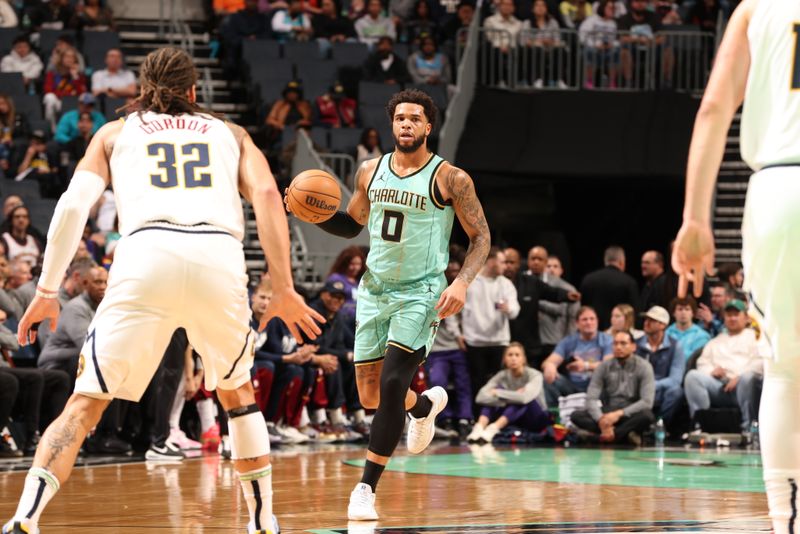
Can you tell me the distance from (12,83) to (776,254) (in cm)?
1388

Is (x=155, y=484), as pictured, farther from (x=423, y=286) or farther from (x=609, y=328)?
(x=609, y=328)

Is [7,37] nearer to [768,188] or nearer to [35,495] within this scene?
Answer: [35,495]

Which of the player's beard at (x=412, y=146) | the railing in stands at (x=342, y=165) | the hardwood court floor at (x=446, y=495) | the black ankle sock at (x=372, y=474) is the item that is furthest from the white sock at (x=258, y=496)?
the railing in stands at (x=342, y=165)

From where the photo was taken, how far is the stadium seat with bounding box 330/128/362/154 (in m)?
16.8

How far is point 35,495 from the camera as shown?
4.75 meters

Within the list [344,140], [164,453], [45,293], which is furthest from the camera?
[344,140]

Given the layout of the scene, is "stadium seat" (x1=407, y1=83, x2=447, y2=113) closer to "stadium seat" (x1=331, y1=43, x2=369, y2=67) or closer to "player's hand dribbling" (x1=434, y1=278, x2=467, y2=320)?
"stadium seat" (x1=331, y1=43, x2=369, y2=67)

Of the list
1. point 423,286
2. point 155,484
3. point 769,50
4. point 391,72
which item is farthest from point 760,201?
point 391,72

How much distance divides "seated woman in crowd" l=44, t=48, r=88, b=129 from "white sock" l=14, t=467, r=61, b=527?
12.1m

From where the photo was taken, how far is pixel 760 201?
12.7ft

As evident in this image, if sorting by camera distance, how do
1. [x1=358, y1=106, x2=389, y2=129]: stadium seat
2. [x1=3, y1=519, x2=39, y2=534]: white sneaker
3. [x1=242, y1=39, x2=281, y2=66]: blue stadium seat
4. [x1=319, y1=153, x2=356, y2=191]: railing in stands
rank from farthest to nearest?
[x1=242, y1=39, x2=281, y2=66]: blue stadium seat < [x1=358, y1=106, x2=389, y2=129]: stadium seat < [x1=319, y1=153, x2=356, y2=191]: railing in stands < [x1=3, y1=519, x2=39, y2=534]: white sneaker

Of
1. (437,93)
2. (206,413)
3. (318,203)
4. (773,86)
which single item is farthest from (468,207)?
(437,93)

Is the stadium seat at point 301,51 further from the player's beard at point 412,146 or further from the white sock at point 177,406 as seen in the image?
the player's beard at point 412,146

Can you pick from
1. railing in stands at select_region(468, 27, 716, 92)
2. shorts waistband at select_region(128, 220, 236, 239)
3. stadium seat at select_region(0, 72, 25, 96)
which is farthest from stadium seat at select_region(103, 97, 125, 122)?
shorts waistband at select_region(128, 220, 236, 239)
